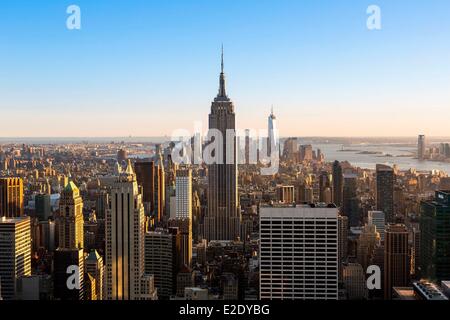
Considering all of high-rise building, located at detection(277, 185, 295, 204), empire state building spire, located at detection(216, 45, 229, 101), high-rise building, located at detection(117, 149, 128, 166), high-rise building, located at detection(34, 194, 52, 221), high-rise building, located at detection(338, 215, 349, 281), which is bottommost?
high-rise building, located at detection(338, 215, 349, 281)

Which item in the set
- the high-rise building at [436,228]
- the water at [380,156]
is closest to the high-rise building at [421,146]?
the water at [380,156]

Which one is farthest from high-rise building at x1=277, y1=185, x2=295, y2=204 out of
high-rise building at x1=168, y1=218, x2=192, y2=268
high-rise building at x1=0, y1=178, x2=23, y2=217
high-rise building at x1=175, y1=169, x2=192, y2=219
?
high-rise building at x1=0, y1=178, x2=23, y2=217

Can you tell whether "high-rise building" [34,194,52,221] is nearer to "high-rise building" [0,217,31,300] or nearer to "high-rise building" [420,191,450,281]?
"high-rise building" [0,217,31,300]

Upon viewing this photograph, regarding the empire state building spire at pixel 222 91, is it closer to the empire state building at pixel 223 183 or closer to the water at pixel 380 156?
the empire state building at pixel 223 183

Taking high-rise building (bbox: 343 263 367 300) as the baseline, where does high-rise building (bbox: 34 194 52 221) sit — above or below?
above

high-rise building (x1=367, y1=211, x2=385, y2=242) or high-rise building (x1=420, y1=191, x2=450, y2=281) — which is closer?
high-rise building (x1=420, y1=191, x2=450, y2=281)

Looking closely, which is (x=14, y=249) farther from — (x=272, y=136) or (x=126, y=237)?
(x=272, y=136)

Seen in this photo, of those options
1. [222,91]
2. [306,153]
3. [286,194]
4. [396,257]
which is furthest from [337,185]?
[222,91]
